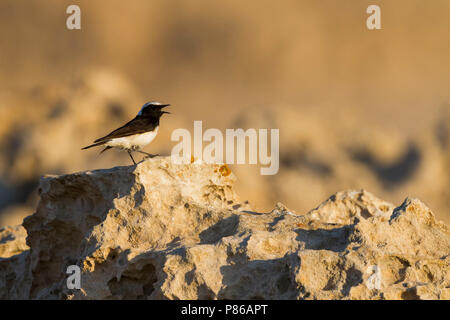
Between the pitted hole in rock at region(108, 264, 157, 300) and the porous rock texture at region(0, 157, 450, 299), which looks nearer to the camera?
the porous rock texture at region(0, 157, 450, 299)

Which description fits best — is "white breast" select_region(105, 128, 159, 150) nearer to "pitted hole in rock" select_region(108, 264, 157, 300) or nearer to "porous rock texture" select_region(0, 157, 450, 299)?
"porous rock texture" select_region(0, 157, 450, 299)

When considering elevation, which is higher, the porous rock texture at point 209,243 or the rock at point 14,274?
the porous rock texture at point 209,243

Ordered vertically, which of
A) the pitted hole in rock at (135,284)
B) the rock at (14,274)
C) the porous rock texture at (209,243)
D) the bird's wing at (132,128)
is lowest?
the rock at (14,274)

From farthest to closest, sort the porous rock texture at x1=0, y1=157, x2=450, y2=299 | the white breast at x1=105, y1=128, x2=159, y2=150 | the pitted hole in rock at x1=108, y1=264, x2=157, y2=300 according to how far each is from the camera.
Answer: the white breast at x1=105, y1=128, x2=159, y2=150 → the pitted hole in rock at x1=108, y1=264, x2=157, y2=300 → the porous rock texture at x1=0, y1=157, x2=450, y2=299

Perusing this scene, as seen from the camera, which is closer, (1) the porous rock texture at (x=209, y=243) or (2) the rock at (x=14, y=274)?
(1) the porous rock texture at (x=209, y=243)

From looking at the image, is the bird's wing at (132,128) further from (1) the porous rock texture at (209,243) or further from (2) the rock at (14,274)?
(2) the rock at (14,274)

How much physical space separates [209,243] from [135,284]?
0.79 metres

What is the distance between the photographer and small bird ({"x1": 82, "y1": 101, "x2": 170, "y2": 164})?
8055 millimetres

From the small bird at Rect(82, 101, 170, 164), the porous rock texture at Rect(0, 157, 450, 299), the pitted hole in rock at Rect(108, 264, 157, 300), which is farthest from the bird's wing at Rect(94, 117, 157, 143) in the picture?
the pitted hole in rock at Rect(108, 264, 157, 300)

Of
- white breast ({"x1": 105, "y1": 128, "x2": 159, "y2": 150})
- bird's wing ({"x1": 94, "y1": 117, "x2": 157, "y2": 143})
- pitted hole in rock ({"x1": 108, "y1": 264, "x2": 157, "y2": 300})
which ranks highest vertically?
bird's wing ({"x1": 94, "y1": 117, "x2": 157, "y2": 143})

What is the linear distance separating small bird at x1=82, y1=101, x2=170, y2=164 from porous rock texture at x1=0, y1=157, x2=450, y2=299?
1.51 metres

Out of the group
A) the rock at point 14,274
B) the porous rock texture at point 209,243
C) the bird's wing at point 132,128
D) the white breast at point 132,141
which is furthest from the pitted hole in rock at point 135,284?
the white breast at point 132,141

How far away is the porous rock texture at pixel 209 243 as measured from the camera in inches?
179

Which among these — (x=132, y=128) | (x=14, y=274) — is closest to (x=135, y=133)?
(x=132, y=128)
